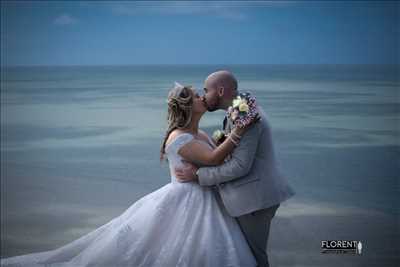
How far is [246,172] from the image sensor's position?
379 centimetres

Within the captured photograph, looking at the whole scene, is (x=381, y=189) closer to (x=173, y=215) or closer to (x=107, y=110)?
(x=173, y=215)

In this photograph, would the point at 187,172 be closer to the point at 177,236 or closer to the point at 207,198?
the point at 207,198

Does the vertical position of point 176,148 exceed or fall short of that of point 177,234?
it exceeds it

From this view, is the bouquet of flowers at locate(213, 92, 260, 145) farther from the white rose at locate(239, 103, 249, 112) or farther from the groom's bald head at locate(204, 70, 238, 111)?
the groom's bald head at locate(204, 70, 238, 111)

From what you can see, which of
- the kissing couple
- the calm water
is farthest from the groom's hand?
the calm water

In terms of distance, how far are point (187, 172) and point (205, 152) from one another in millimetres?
162

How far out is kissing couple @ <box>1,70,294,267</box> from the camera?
3.82 metres

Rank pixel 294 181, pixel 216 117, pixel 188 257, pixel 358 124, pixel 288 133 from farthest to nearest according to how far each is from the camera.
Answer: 1. pixel 216 117
2. pixel 358 124
3. pixel 288 133
4. pixel 294 181
5. pixel 188 257

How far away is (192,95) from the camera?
3.91 meters

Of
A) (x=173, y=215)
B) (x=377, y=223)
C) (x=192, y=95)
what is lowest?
(x=377, y=223)

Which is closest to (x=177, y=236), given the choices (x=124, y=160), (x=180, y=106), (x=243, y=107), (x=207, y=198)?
(x=207, y=198)

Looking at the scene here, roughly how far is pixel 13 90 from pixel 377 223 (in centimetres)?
1873

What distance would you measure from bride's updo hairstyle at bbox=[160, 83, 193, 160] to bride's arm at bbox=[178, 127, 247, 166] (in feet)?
0.43

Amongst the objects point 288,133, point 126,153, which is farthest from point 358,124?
point 126,153
